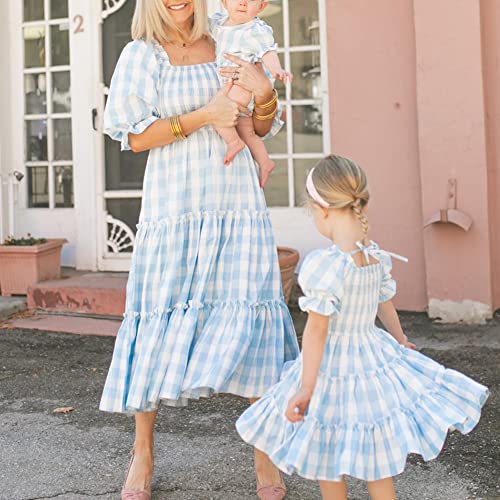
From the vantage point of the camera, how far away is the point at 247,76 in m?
2.71

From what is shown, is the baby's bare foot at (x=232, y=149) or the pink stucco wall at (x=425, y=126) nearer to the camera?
the baby's bare foot at (x=232, y=149)

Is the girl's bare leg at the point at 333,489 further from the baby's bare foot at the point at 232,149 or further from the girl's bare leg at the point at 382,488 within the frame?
the baby's bare foot at the point at 232,149

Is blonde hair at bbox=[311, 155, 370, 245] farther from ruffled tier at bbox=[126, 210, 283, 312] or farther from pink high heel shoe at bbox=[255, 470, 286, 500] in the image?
pink high heel shoe at bbox=[255, 470, 286, 500]

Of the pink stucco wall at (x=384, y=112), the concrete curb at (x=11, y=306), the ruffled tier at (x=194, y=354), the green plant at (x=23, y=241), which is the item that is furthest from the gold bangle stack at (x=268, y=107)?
the green plant at (x=23, y=241)

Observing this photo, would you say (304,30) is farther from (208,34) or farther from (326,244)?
(208,34)

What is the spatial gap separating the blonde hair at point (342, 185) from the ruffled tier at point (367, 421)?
0.45 m

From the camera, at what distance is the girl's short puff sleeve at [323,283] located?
7.32 ft

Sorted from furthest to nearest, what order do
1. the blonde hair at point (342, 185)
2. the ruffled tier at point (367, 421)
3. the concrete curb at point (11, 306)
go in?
the concrete curb at point (11, 306)
the blonde hair at point (342, 185)
the ruffled tier at point (367, 421)

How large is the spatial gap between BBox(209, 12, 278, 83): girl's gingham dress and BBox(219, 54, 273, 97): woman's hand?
0.05 ft

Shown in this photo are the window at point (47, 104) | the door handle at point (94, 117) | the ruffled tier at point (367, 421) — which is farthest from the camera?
the window at point (47, 104)

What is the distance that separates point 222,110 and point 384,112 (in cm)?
309

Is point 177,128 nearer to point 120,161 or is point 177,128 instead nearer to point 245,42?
point 245,42

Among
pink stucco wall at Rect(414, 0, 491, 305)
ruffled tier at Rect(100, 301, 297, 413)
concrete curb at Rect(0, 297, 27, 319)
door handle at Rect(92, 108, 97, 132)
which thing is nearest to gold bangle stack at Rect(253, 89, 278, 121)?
ruffled tier at Rect(100, 301, 297, 413)

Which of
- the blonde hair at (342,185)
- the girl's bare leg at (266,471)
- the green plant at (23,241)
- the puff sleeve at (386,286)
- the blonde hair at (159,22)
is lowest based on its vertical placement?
the girl's bare leg at (266,471)
